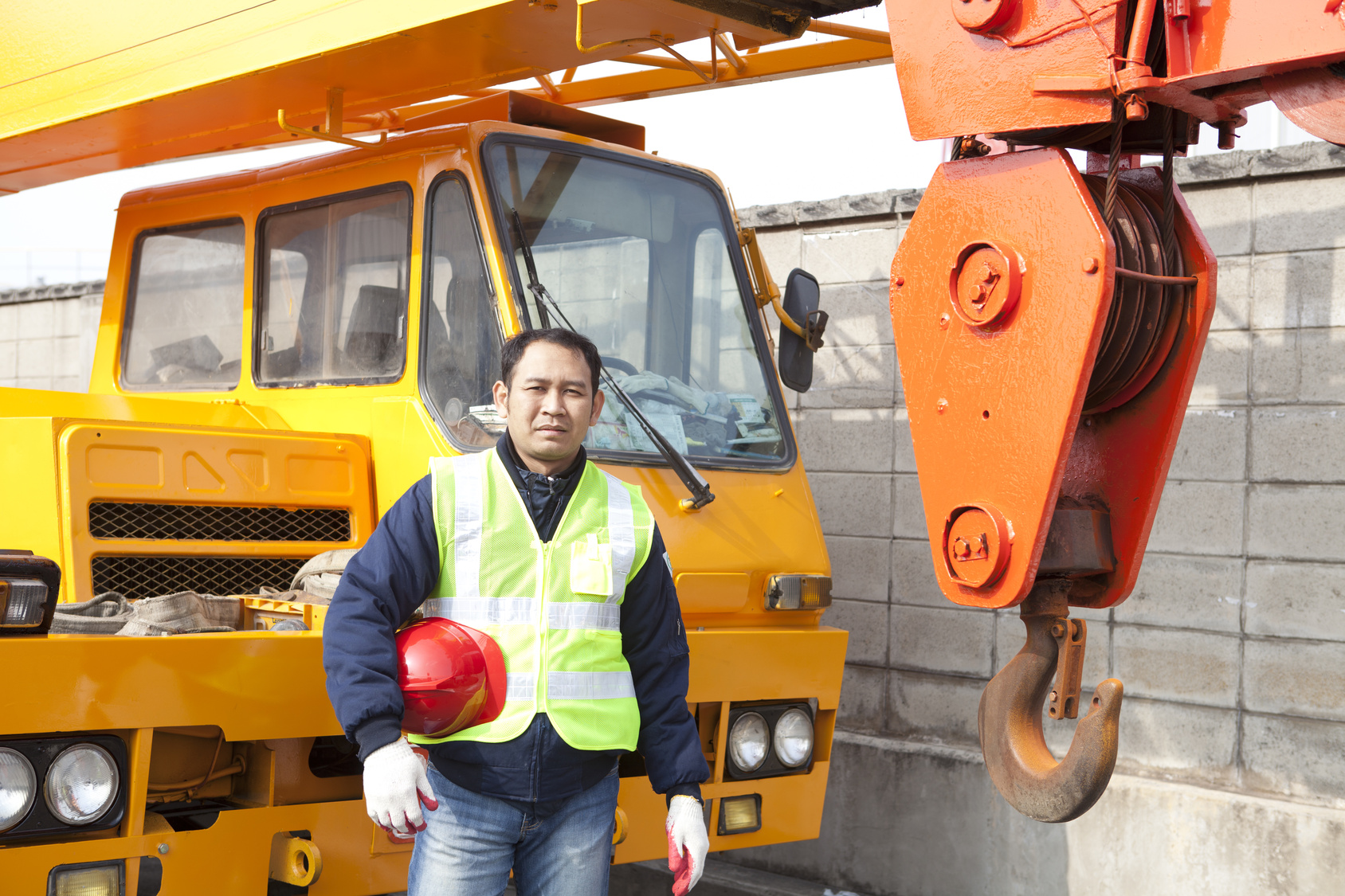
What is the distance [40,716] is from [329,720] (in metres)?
0.63

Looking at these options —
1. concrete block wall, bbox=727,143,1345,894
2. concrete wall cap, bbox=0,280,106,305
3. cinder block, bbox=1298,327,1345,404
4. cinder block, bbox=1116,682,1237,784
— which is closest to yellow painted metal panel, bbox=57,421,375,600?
concrete block wall, bbox=727,143,1345,894

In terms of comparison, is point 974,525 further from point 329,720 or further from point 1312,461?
point 1312,461

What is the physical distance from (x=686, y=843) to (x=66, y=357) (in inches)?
328

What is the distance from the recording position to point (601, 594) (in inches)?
98.4

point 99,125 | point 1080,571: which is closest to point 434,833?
point 1080,571

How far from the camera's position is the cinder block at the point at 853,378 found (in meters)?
5.59

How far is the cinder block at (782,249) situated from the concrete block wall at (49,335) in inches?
215

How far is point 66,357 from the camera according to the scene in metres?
9.34

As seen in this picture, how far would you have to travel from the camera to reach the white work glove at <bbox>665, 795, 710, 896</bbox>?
8.07ft

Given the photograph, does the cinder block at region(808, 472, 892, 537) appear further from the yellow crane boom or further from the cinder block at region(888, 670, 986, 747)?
the yellow crane boom

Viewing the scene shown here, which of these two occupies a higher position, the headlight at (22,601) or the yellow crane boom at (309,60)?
the yellow crane boom at (309,60)

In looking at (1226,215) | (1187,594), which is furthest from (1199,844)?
(1226,215)

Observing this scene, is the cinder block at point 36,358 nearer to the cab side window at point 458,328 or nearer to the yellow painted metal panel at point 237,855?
the cab side window at point 458,328

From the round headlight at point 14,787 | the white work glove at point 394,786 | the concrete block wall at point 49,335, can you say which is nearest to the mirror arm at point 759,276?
the white work glove at point 394,786
